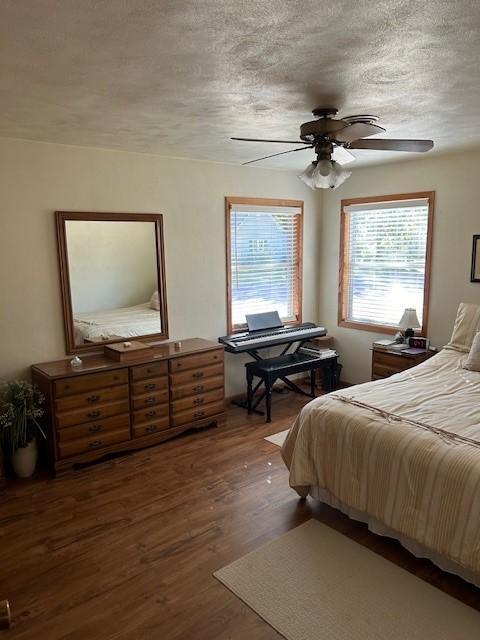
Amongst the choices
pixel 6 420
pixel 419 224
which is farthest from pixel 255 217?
pixel 6 420

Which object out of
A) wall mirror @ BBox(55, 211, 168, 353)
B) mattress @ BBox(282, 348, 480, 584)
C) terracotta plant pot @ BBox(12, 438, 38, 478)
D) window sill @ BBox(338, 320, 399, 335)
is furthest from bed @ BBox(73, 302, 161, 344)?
window sill @ BBox(338, 320, 399, 335)

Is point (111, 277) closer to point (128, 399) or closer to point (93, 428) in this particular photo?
point (128, 399)

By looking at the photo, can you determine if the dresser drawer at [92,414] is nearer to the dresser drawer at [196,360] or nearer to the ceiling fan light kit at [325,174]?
the dresser drawer at [196,360]

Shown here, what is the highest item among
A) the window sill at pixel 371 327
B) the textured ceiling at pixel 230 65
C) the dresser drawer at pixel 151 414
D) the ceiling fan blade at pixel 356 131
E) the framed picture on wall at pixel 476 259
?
the textured ceiling at pixel 230 65

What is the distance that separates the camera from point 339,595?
2.28m

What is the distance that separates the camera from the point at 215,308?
4.80m

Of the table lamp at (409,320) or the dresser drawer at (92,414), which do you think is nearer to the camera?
the dresser drawer at (92,414)

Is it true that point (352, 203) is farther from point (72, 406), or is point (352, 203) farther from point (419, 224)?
point (72, 406)

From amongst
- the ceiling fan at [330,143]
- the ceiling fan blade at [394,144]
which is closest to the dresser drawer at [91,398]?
the ceiling fan at [330,143]

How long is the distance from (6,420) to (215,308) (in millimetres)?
2215

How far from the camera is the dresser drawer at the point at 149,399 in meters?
3.85

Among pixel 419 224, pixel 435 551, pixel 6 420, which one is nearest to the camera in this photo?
pixel 435 551

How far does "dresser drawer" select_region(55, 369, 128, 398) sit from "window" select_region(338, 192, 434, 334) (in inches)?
114

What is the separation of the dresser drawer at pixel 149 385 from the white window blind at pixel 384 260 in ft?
8.36
